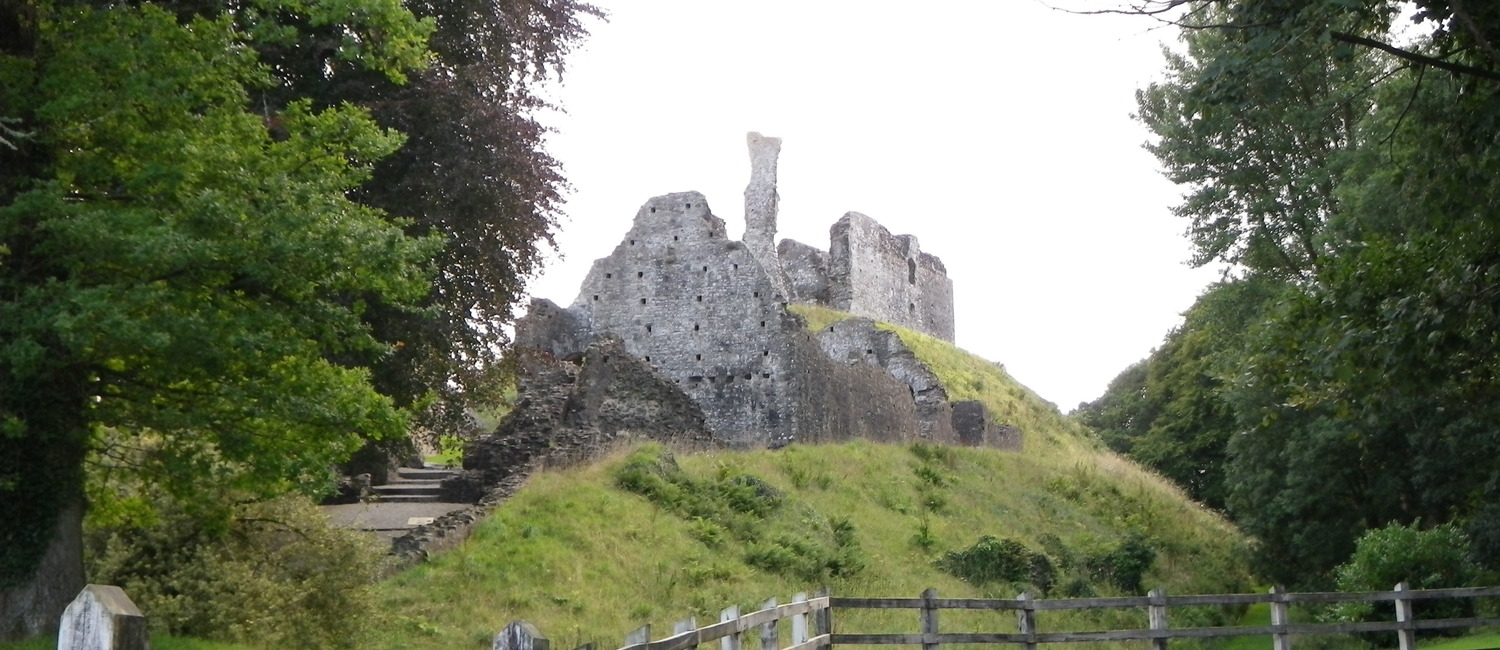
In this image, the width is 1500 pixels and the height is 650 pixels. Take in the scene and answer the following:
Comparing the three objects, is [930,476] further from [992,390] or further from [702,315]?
[992,390]

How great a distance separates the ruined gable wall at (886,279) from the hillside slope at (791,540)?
20692mm

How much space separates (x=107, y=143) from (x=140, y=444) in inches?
138

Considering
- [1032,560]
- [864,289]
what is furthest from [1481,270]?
[864,289]

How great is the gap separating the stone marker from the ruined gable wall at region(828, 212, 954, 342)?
52125 millimetres

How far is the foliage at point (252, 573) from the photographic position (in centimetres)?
1259

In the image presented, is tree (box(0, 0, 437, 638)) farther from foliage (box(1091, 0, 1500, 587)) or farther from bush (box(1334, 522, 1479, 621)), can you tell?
bush (box(1334, 522, 1479, 621))

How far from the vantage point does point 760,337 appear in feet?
102

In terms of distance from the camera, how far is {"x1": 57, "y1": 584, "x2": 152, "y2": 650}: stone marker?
4508 mm

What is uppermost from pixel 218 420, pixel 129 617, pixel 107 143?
pixel 107 143

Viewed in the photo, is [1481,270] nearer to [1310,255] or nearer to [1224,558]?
[1310,255]

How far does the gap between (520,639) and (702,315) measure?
26016 millimetres

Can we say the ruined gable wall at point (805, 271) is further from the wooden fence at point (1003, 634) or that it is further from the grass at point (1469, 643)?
the wooden fence at point (1003, 634)

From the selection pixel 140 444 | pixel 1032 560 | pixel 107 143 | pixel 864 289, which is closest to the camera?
pixel 107 143

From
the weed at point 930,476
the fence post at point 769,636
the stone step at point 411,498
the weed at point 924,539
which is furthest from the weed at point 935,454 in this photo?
the fence post at point 769,636
